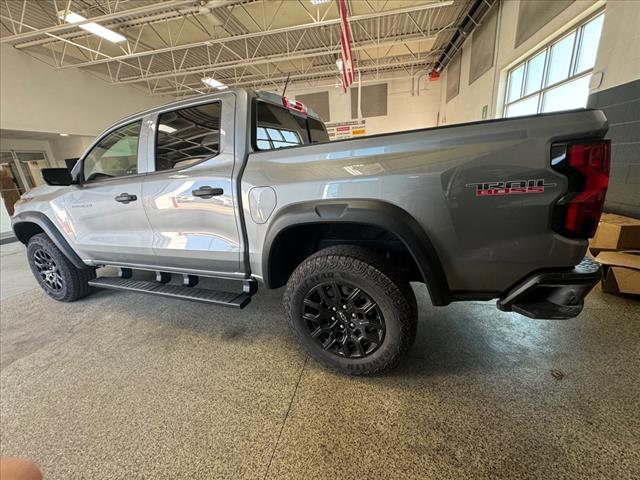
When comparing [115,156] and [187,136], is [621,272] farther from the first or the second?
[115,156]

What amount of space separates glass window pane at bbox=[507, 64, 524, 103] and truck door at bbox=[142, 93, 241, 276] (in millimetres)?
7672

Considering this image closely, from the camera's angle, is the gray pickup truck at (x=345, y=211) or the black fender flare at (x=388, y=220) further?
the black fender flare at (x=388, y=220)

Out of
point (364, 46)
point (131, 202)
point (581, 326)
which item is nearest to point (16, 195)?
point (131, 202)

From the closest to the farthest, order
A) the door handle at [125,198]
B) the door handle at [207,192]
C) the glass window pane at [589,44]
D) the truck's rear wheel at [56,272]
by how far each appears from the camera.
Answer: the door handle at [207,192] < the door handle at [125,198] < the truck's rear wheel at [56,272] < the glass window pane at [589,44]

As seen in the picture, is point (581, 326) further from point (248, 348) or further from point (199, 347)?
point (199, 347)

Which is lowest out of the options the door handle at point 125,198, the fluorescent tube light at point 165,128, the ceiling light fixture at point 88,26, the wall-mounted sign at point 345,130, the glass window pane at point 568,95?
the door handle at point 125,198

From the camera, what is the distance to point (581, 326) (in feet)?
6.93

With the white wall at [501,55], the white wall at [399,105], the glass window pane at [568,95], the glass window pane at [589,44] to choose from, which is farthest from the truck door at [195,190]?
the white wall at [399,105]

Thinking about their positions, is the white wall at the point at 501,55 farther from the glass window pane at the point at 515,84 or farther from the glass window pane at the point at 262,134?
the glass window pane at the point at 262,134

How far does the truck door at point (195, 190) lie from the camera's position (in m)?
1.87

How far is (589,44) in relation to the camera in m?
4.30

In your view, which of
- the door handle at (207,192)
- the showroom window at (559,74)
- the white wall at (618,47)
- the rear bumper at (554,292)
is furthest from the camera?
the showroom window at (559,74)

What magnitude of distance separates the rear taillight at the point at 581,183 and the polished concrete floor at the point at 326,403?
3.21ft

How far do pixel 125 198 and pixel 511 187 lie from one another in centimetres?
268
